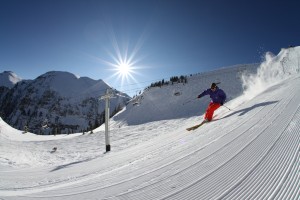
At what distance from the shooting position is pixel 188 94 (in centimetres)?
4453

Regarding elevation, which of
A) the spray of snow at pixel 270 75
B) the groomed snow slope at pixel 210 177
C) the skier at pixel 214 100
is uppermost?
the spray of snow at pixel 270 75

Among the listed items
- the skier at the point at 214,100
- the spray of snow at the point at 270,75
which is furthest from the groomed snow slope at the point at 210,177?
the spray of snow at the point at 270,75

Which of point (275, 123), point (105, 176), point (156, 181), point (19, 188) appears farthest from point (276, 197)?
point (19, 188)

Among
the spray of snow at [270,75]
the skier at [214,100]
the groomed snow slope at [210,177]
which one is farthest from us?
the spray of snow at [270,75]

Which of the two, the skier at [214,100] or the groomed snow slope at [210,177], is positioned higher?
the skier at [214,100]

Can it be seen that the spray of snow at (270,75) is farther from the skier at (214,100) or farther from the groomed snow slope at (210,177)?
the groomed snow slope at (210,177)

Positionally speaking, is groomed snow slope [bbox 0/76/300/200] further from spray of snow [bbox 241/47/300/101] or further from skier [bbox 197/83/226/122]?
spray of snow [bbox 241/47/300/101]

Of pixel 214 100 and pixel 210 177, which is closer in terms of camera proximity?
pixel 210 177

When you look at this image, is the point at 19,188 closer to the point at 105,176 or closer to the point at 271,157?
the point at 105,176

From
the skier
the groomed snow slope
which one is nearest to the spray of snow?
the skier

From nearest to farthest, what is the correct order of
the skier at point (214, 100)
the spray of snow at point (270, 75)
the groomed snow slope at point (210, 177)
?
the groomed snow slope at point (210, 177) < the skier at point (214, 100) < the spray of snow at point (270, 75)

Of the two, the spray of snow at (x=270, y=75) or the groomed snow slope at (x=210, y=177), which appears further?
the spray of snow at (x=270, y=75)

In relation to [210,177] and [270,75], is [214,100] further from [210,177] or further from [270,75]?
[270,75]

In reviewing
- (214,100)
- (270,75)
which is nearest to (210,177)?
(214,100)
